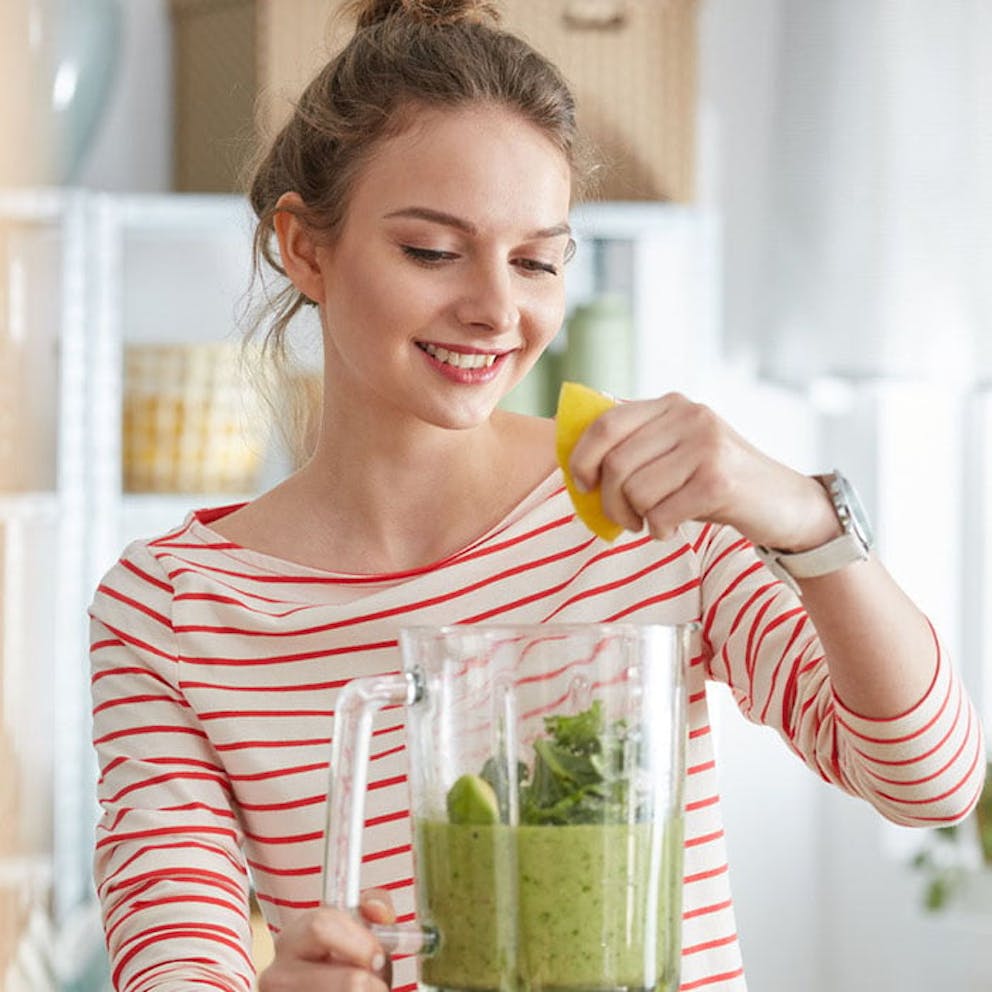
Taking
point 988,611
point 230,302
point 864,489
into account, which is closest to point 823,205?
point 864,489

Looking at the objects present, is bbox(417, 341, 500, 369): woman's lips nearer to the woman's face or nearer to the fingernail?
the woman's face

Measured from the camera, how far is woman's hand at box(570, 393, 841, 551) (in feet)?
2.60

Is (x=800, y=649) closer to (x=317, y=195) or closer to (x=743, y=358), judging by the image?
(x=317, y=195)

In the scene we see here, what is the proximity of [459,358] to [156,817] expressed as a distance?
33cm

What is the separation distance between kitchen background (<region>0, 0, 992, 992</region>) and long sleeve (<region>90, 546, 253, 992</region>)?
3.97 feet

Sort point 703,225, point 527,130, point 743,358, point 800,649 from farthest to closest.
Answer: point 743,358
point 703,225
point 527,130
point 800,649

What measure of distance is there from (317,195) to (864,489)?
2.14 metres

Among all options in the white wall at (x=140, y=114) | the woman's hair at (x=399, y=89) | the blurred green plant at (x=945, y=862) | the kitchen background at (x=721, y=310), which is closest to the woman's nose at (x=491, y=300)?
the woman's hair at (x=399, y=89)

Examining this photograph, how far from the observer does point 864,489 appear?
127 inches

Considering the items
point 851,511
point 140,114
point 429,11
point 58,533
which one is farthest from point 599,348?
point 851,511

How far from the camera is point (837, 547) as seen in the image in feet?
2.75

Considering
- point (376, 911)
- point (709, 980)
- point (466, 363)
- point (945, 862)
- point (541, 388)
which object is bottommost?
point (945, 862)

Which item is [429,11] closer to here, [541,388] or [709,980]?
[709,980]

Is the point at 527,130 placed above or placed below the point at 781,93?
below
